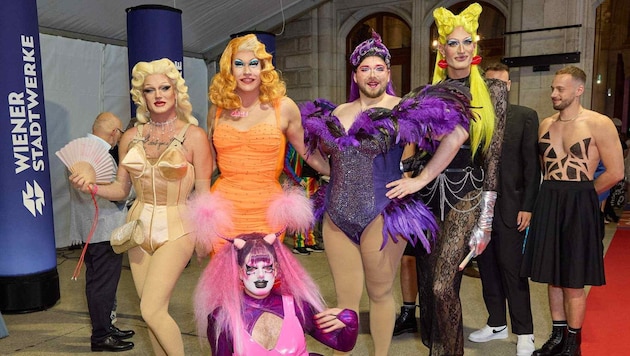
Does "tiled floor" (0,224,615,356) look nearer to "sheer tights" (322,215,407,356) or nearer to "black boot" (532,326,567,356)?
"black boot" (532,326,567,356)

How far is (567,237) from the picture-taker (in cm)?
314

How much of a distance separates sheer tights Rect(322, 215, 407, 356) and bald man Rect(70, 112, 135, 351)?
5.83 feet

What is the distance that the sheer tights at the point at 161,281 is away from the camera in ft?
7.89

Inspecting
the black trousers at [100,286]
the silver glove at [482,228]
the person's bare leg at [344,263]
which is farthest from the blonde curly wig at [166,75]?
the silver glove at [482,228]

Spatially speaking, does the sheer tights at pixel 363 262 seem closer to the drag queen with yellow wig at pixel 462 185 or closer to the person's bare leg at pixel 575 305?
the drag queen with yellow wig at pixel 462 185

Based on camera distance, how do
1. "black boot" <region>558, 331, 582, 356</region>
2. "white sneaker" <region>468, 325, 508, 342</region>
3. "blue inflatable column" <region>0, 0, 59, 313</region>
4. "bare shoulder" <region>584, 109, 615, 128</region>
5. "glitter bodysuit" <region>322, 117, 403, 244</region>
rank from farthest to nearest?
"blue inflatable column" <region>0, 0, 59, 313</region> < "white sneaker" <region>468, 325, 508, 342</region> < "black boot" <region>558, 331, 582, 356</region> < "bare shoulder" <region>584, 109, 615, 128</region> < "glitter bodysuit" <region>322, 117, 403, 244</region>

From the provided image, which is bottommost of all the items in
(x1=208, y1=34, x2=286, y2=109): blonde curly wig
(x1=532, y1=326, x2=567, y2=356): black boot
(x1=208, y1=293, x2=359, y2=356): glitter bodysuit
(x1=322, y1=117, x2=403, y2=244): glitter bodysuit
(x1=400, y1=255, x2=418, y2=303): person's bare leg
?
(x1=532, y1=326, x2=567, y2=356): black boot

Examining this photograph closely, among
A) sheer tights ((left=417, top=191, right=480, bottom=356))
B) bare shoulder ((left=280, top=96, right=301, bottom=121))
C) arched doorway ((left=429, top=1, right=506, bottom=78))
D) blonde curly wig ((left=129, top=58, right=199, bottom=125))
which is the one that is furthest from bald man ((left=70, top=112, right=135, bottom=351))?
arched doorway ((left=429, top=1, right=506, bottom=78))

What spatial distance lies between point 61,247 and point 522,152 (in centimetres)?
602

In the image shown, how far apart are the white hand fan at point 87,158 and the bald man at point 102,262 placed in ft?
2.89

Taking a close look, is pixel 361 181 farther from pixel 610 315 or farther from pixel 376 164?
pixel 610 315

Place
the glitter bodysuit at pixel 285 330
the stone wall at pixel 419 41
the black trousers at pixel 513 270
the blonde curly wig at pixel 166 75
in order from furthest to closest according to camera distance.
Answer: the stone wall at pixel 419 41
the black trousers at pixel 513 270
the blonde curly wig at pixel 166 75
the glitter bodysuit at pixel 285 330

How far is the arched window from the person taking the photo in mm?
10031

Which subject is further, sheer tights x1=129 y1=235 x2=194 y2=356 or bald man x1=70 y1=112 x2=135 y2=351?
bald man x1=70 y1=112 x2=135 y2=351
